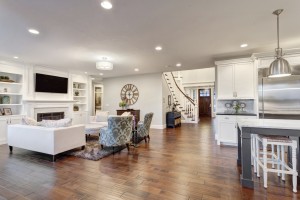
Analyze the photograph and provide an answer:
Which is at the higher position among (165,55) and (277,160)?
(165,55)

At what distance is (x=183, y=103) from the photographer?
10.1 meters

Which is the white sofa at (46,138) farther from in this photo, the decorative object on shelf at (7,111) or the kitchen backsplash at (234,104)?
the kitchen backsplash at (234,104)

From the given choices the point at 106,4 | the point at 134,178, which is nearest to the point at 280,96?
the point at 134,178

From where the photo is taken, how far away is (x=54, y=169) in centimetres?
306

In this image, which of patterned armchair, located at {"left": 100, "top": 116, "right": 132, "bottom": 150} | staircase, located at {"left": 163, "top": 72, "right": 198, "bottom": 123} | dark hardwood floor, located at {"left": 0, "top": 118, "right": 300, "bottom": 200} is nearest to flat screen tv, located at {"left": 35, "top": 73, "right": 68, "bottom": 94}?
dark hardwood floor, located at {"left": 0, "top": 118, "right": 300, "bottom": 200}

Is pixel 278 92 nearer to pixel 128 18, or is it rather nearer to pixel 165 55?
pixel 165 55

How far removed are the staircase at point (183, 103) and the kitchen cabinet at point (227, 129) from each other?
4.59 m

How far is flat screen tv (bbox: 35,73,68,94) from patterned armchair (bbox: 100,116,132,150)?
12.3 ft

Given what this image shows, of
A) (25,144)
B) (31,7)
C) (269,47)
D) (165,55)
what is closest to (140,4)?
(31,7)

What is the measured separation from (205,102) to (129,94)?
23.5ft

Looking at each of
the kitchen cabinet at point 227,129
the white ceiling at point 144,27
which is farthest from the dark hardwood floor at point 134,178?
the white ceiling at point 144,27

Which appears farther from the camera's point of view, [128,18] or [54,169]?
[54,169]

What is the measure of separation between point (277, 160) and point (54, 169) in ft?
13.1

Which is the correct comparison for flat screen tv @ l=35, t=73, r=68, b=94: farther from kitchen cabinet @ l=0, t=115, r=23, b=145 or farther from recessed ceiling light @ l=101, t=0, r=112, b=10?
recessed ceiling light @ l=101, t=0, r=112, b=10
